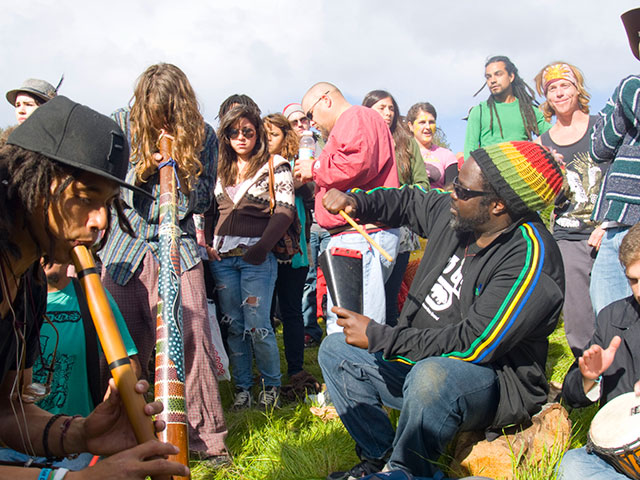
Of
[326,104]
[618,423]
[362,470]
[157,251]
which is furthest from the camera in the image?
[326,104]

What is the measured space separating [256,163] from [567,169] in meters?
2.41

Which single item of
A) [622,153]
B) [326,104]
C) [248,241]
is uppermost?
[326,104]

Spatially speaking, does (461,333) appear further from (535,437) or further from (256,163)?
(256,163)

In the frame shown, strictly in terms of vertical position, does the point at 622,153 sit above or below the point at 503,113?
below

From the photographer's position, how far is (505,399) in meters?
2.82

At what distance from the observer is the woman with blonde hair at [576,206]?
4.42 meters

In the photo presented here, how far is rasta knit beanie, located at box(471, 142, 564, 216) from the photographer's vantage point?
3084mm

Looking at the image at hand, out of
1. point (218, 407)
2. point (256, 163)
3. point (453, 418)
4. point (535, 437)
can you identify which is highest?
point (256, 163)

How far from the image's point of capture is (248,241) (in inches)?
167

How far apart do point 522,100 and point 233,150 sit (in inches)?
118

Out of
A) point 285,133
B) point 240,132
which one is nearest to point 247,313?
point 240,132

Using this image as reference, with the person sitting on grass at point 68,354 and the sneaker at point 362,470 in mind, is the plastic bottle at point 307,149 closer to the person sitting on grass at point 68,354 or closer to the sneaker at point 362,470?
the person sitting on grass at point 68,354

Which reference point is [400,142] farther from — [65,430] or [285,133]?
[65,430]

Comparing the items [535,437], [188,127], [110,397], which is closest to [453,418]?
[535,437]
